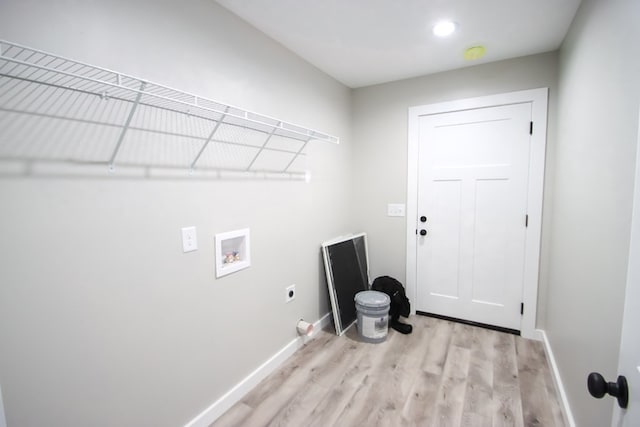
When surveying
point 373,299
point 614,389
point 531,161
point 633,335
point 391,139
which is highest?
point 391,139

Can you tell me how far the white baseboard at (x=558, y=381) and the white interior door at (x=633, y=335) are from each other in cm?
120

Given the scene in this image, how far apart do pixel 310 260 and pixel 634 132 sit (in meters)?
2.05

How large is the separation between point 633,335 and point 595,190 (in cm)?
92

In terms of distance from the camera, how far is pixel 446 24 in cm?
188

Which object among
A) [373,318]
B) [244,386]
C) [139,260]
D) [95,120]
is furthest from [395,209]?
[95,120]

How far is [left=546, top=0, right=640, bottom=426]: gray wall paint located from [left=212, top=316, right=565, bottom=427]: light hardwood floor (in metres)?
0.29

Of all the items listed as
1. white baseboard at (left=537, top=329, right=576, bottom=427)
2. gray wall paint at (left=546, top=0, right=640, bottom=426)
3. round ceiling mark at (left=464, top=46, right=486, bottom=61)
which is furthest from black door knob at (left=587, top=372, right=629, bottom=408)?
round ceiling mark at (left=464, top=46, right=486, bottom=61)

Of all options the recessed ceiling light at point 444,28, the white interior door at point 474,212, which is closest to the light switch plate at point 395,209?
the white interior door at point 474,212

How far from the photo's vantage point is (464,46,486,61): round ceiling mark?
2.20 metres

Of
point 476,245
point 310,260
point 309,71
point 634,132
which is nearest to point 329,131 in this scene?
point 309,71

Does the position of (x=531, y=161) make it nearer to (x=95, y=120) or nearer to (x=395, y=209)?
(x=395, y=209)

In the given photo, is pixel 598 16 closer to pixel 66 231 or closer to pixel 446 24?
pixel 446 24

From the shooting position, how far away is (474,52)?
2242mm

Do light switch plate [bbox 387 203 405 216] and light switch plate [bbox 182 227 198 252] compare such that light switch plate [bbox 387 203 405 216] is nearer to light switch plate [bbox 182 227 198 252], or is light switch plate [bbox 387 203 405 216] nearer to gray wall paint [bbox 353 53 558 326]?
gray wall paint [bbox 353 53 558 326]
